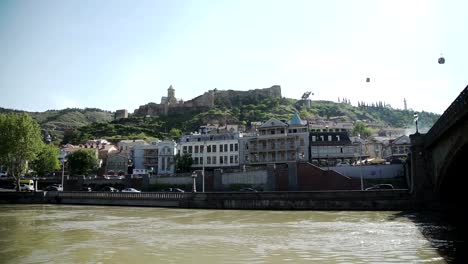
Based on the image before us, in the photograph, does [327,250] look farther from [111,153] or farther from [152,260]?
[111,153]

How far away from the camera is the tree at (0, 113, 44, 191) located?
6538 centimetres

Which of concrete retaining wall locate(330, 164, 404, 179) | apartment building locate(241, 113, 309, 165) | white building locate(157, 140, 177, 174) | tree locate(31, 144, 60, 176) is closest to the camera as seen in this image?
concrete retaining wall locate(330, 164, 404, 179)

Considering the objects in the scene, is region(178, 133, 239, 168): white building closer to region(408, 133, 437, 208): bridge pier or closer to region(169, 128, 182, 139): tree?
region(408, 133, 437, 208): bridge pier

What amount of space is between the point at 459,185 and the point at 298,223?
13542mm

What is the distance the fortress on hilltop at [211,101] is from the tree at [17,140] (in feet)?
379

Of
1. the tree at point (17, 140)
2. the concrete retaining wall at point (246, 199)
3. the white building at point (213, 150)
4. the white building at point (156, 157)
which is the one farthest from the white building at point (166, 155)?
the concrete retaining wall at point (246, 199)

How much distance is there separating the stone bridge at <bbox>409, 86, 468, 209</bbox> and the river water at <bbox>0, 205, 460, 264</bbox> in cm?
346

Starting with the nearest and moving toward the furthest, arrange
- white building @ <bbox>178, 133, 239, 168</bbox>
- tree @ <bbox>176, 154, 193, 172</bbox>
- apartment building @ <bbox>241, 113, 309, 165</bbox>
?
apartment building @ <bbox>241, 113, 309, 165</bbox>, tree @ <bbox>176, 154, 193, 172</bbox>, white building @ <bbox>178, 133, 239, 168</bbox>

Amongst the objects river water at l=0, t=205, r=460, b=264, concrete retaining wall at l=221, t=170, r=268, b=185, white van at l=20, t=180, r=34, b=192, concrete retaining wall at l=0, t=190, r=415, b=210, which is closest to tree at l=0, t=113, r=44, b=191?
concrete retaining wall at l=0, t=190, r=415, b=210

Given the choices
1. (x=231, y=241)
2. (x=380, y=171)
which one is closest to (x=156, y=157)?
(x=380, y=171)

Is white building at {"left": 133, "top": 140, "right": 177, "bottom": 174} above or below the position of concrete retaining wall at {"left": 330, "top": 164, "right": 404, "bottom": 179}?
above

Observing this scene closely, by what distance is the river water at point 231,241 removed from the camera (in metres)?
18.5

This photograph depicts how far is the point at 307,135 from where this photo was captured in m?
80.8

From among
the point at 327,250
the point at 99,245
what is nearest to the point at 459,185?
the point at 327,250
